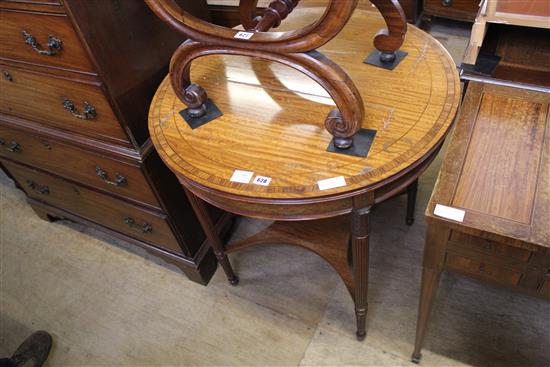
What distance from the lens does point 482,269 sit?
89cm

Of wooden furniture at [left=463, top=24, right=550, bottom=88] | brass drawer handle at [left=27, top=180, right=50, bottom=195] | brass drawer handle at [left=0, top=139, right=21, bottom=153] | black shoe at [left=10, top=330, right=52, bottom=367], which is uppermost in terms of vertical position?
wooden furniture at [left=463, top=24, right=550, bottom=88]

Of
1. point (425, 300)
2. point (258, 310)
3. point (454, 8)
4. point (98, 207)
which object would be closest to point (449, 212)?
point (425, 300)

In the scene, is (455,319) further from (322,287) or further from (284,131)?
(284,131)

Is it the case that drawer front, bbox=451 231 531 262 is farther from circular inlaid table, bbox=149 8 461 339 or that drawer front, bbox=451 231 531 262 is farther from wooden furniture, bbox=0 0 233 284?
wooden furniture, bbox=0 0 233 284

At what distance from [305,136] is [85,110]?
630mm

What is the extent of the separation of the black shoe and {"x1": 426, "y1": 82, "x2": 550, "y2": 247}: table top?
55.7 inches

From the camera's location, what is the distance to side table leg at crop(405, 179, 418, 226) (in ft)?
4.89

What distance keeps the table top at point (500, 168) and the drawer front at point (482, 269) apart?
123 mm

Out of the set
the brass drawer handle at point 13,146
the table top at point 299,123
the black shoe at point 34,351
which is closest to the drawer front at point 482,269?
the table top at point 299,123

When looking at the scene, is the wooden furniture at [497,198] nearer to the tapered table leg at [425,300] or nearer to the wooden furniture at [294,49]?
the tapered table leg at [425,300]

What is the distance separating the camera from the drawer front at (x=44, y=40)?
0.92 metres

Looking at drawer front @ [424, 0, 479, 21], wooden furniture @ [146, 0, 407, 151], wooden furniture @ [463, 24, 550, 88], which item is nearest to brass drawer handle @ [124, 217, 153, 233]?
wooden furniture @ [146, 0, 407, 151]

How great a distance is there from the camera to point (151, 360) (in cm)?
140

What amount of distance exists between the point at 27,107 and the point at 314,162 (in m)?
Answer: 0.99
